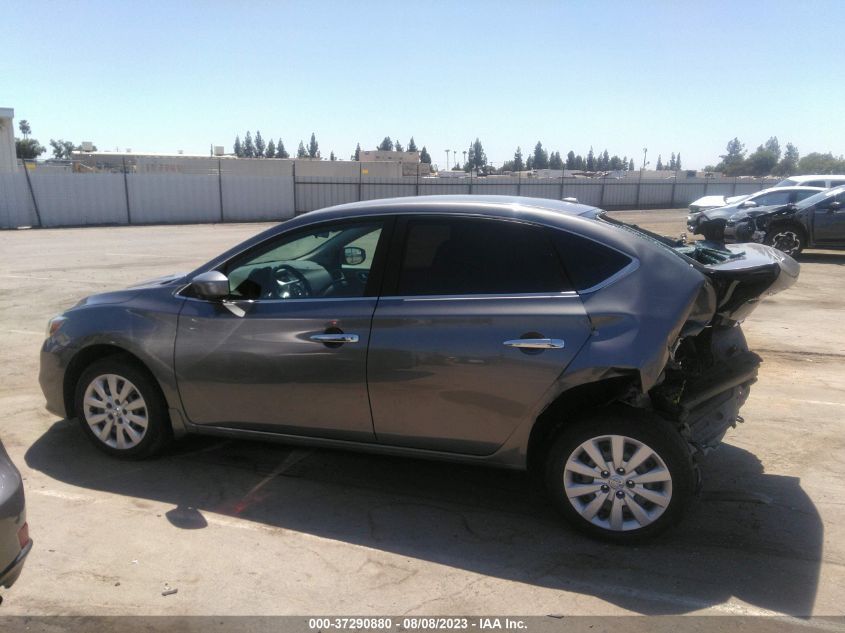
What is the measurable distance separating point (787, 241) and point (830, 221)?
901mm

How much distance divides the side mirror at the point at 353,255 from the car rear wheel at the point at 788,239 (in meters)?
13.8

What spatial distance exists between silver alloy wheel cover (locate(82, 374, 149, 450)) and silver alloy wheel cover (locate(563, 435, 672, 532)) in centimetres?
273

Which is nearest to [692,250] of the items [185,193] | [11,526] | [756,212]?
[11,526]

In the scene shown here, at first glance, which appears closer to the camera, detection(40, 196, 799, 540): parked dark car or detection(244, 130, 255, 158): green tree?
detection(40, 196, 799, 540): parked dark car

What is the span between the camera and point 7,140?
36.0 m

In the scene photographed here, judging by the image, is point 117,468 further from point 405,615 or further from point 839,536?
point 839,536

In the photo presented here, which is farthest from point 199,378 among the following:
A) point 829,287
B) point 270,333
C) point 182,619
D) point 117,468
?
point 829,287

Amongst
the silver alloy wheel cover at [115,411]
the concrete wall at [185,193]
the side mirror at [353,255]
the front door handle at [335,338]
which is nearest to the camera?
the front door handle at [335,338]

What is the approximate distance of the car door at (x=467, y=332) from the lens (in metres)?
3.83

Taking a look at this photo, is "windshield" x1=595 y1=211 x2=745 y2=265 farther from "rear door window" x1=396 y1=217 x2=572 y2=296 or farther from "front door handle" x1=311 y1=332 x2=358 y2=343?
"front door handle" x1=311 y1=332 x2=358 y2=343

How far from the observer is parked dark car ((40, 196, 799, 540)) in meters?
3.78

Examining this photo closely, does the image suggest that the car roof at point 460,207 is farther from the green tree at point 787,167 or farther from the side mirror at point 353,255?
the green tree at point 787,167

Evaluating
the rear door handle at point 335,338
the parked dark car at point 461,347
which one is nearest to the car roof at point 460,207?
the parked dark car at point 461,347

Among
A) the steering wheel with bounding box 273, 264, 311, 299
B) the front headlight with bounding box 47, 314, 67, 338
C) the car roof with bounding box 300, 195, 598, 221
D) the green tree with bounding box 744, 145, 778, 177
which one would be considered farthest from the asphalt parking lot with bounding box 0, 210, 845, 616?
the green tree with bounding box 744, 145, 778, 177
